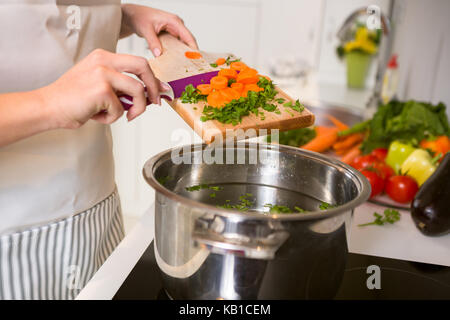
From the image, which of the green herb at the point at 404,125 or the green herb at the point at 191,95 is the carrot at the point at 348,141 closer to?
the green herb at the point at 404,125

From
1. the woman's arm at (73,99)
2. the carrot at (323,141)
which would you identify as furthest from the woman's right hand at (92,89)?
the carrot at (323,141)

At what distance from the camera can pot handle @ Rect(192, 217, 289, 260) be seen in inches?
23.0

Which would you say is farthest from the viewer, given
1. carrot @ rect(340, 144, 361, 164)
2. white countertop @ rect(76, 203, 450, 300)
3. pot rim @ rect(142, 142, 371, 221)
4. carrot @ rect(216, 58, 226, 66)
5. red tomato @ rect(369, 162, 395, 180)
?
carrot @ rect(340, 144, 361, 164)

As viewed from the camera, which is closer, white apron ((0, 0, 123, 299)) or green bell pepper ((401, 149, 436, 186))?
white apron ((0, 0, 123, 299))

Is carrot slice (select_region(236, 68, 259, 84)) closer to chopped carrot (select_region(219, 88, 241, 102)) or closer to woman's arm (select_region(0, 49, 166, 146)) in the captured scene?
chopped carrot (select_region(219, 88, 241, 102))

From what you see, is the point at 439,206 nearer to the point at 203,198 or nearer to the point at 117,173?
the point at 203,198

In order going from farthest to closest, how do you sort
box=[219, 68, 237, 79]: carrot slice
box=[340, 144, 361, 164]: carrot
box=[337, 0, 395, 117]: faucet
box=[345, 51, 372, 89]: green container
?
box=[345, 51, 372, 89]: green container, box=[337, 0, 395, 117]: faucet, box=[340, 144, 361, 164]: carrot, box=[219, 68, 237, 79]: carrot slice

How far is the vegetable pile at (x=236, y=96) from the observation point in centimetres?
80

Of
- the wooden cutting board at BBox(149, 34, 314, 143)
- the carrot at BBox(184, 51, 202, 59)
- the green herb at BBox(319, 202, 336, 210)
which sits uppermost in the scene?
the carrot at BBox(184, 51, 202, 59)

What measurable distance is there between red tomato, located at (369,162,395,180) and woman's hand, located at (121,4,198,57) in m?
0.58

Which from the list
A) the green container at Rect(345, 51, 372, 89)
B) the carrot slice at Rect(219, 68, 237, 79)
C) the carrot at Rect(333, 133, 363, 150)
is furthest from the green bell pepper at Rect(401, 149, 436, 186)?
the green container at Rect(345, 51, 372, 89)

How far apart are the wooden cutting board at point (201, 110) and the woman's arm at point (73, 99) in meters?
0.13
